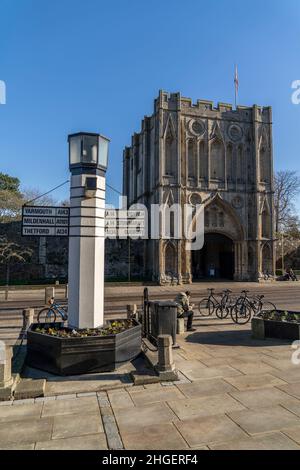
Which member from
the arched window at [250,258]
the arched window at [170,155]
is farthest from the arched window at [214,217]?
the arched window at [170,155]

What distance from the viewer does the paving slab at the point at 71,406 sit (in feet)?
16.2

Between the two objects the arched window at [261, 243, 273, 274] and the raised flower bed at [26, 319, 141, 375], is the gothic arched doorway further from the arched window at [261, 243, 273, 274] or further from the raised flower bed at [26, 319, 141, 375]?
the raised flower bed at [26, 319, 141, 375]

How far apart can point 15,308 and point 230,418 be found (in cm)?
1391

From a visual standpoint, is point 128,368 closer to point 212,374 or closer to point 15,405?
point 212,374

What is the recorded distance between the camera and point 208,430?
427 cm

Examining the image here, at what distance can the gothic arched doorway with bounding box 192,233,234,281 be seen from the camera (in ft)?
129

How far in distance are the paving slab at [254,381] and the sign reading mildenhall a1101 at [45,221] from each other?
15.9 feet

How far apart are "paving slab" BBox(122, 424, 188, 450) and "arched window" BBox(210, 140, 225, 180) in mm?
32845

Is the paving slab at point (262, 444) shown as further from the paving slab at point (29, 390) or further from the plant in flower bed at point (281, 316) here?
the plant in flower bed at point (281, 316)

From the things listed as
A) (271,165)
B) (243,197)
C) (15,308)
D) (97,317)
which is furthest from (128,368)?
(271,165)

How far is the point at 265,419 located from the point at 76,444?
259 cm

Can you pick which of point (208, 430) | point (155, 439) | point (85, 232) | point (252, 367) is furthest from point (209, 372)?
point (85, 232)

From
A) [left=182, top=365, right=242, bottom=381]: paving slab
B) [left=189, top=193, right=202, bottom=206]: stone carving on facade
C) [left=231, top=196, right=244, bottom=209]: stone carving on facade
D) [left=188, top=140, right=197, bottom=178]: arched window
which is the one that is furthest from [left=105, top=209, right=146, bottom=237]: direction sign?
[left=231, top=196, right=244, bottom=209]: stone carving on facade
